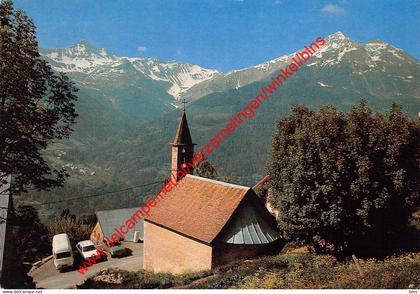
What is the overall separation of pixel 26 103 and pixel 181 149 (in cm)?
1793

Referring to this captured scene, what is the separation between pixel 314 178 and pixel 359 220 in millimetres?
3949

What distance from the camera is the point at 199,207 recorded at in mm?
27391

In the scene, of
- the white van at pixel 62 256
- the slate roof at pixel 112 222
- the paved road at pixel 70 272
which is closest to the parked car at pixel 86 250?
the paved road at pixel 70 272

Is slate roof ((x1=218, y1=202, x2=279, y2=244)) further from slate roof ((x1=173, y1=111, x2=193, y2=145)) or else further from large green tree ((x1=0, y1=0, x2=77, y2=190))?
large green tree ((x1=0, y1=0, x2=77, y2=190))

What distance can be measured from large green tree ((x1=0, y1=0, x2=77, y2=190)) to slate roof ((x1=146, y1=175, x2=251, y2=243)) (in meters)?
10.9

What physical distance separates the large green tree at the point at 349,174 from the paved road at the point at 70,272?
18011 millimetres

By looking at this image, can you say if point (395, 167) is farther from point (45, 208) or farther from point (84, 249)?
point (45, 208)

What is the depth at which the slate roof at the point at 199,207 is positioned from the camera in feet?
82.9

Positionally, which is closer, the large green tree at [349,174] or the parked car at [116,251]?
the large green tree at [349,174]

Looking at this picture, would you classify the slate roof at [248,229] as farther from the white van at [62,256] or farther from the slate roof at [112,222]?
the slate roof at [112,222]

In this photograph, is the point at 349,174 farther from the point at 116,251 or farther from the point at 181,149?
the point at 116,251

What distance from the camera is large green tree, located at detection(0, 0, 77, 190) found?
51.5ft

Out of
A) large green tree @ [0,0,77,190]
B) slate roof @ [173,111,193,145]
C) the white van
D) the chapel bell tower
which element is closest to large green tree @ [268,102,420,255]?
the chapel bell tower

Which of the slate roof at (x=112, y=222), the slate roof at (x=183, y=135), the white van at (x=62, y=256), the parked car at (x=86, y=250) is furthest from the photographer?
the slate roof at (x=112, y=222)
